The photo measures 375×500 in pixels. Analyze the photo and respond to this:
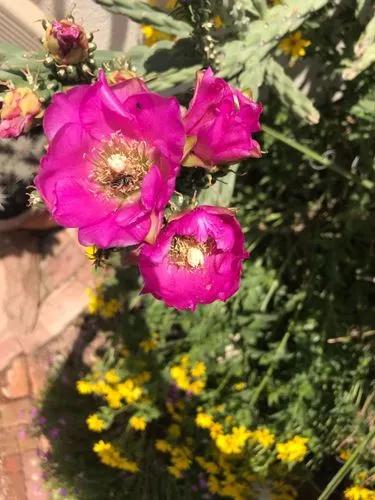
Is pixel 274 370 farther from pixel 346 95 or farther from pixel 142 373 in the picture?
pixel 346 95

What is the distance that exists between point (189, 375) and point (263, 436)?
261 mm

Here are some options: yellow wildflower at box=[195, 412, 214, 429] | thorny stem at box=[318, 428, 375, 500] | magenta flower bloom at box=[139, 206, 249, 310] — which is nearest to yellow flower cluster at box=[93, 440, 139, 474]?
yellow wildflower at box=[195, 412, 214, 429]

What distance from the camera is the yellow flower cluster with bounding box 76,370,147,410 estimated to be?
5.27ft

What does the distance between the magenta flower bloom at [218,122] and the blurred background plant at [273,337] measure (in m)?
0.53

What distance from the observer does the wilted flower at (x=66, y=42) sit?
89cm

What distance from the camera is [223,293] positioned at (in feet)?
2.65

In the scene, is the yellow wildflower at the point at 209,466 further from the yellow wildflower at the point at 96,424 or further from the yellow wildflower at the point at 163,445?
the yellow wildflower at the point at 96,424

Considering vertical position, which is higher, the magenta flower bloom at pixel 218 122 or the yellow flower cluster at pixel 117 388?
the magenta flower bloom at pixel 218 122

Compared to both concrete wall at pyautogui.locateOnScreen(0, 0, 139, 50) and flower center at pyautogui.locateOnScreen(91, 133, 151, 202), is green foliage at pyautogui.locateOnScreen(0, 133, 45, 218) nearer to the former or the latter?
concrete wall at pyautogui.locateOnScreen(0, 0, 139, 50)

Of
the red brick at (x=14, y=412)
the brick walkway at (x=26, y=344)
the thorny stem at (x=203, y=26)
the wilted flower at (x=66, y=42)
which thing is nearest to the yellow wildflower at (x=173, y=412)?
the brick walkway at (x=26, y=344)

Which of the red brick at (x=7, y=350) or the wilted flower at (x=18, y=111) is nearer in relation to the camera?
the wilted flower at (x=18, y=111)

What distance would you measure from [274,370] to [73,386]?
0.72m

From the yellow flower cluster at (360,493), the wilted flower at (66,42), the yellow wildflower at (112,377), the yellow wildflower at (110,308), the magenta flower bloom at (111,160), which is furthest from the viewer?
the yellow wildflower at (110,308)

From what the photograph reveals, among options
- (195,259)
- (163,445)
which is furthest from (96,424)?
(195,259)
